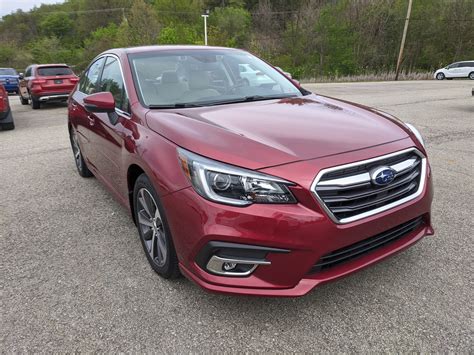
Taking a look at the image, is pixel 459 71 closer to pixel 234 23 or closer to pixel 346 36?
pixel 346 36

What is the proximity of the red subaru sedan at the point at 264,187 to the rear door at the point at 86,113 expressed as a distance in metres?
1.00

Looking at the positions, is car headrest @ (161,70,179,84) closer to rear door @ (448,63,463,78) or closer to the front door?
the front door

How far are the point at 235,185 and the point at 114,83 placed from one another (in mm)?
2004

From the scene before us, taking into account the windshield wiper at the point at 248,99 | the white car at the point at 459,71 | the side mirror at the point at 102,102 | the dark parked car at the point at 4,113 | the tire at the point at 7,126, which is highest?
the side mirror at the point at 102,102

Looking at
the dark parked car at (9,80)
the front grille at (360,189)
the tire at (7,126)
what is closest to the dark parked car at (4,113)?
the tire at (7,126)

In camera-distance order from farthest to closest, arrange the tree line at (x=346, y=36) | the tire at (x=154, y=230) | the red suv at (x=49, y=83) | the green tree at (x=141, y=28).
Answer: the tree line at (x=346, y=36), the green tree at (x=141, y=28), the red suv at (x=49, y=83), the tire at (x=154, y=230)

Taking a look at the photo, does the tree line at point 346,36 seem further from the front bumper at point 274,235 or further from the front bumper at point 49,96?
the front bumper at point 274,235

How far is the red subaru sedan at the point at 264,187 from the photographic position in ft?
6.60

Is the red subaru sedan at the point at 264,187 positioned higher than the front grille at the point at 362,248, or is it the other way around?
the red subaru sedan at the point at 264,187

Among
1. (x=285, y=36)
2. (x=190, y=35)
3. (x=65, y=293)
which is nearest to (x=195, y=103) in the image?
(x=65, y=293)

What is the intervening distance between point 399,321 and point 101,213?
2.95 metres

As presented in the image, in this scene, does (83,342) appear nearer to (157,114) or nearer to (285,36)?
(157,114)

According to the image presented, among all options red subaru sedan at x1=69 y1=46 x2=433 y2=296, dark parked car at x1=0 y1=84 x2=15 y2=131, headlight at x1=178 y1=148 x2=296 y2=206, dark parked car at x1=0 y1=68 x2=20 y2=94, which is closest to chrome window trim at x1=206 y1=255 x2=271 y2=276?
red subaru sedan at x1=69 y1=46 x2=433 y2=296

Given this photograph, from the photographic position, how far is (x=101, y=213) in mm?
3951
